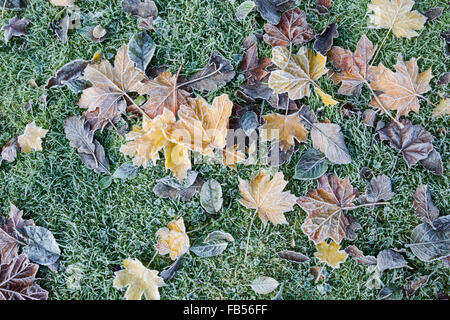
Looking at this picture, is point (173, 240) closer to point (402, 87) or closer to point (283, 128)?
point (283, 128)

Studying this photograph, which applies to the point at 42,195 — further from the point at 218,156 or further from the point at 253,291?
the point at 253,291

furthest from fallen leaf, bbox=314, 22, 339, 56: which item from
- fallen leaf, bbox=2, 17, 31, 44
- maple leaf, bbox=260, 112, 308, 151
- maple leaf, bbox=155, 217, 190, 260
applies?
fallen leaf, bbox=2, 17, 31, 44

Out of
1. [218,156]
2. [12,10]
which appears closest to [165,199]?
[218,156]

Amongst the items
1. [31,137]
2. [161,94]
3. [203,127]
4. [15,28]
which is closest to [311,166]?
[203,127]

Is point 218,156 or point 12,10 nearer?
point 218,156

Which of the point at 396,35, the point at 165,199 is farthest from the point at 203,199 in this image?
the point at 396,35

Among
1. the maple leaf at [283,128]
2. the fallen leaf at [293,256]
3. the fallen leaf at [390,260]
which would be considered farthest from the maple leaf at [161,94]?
the fallen leaf at [390,260]

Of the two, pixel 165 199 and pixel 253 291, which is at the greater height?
pixel 165 199
